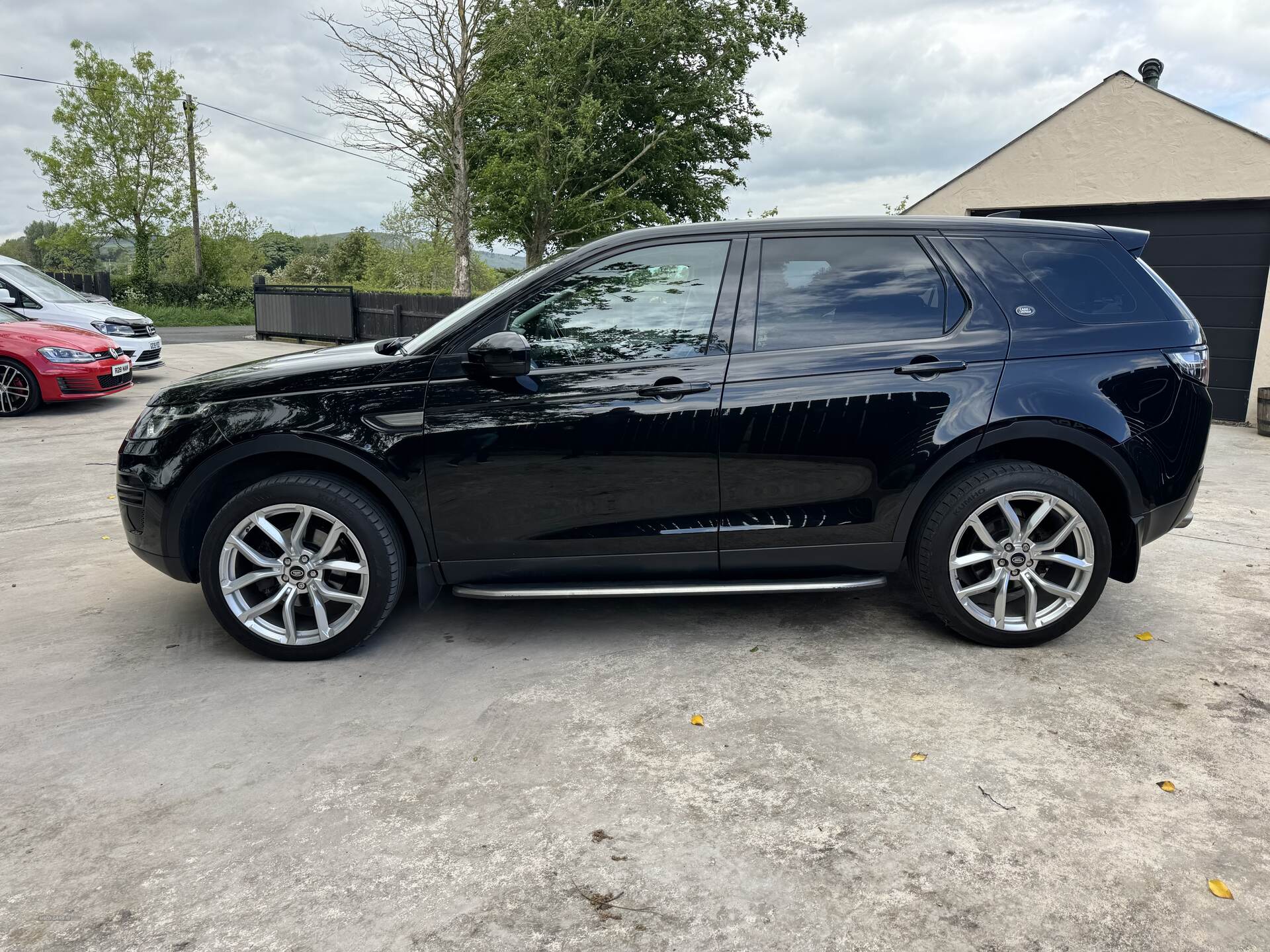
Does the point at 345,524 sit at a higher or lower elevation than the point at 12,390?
lower

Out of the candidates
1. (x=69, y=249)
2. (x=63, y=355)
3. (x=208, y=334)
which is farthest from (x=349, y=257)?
(x=63, y=355)

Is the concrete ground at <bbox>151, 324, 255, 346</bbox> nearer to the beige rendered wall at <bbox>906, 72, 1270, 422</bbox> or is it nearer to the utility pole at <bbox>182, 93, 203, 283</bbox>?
the utility pole at <bbox>182, 93, 203, 283</bbox>

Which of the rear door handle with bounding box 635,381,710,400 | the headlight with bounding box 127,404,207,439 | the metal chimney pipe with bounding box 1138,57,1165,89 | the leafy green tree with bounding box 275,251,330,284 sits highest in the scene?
the leafy green tree with bounding box 275,251,330,284

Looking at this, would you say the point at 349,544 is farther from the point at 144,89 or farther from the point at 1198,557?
the point at 144,89

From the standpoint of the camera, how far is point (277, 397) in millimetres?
3641

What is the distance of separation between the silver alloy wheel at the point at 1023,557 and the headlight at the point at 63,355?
1056 centimetres

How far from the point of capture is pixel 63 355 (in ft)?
34.1

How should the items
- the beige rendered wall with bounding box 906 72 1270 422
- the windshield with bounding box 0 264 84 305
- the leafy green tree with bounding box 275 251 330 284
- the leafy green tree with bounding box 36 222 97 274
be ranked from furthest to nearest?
1. the leafy green tree with bounding box 275 251 330 284
2. the leafy green tree with bounding box 36 222 97 274
3. the windshield with bounding box 0 264 84 305
4. the beige rendered wall with bounding box 906 72 1270 422

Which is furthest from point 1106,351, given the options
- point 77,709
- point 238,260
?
point 238,260

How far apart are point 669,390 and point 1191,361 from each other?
223 centimetres

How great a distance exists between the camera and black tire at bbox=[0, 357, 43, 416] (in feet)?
33.6

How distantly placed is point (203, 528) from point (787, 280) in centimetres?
273

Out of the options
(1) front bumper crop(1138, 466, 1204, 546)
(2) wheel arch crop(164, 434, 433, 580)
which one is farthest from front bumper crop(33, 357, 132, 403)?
(1) front bumper crop(1138, 466, 1204, 546)

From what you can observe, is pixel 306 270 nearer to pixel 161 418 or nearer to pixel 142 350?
pixel 142 350
